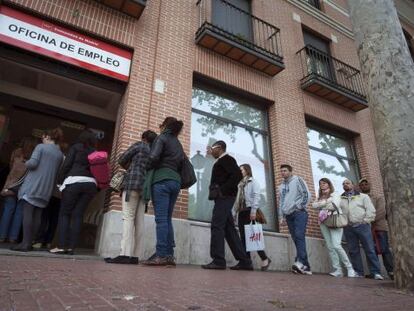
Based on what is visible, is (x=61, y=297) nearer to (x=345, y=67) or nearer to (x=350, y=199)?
(x=350, y=199)

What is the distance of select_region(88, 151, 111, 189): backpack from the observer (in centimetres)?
A: 423

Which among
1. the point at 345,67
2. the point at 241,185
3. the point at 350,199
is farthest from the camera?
the point at 345,67

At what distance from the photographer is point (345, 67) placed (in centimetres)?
976

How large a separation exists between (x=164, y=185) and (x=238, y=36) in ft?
15.9

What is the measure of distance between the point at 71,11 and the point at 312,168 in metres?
6.16

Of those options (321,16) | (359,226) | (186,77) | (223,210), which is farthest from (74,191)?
(321,16)

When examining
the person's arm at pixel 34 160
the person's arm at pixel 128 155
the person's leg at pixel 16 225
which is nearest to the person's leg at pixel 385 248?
the person's arm at pixel 128 155

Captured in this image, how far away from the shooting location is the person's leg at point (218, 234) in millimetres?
4016

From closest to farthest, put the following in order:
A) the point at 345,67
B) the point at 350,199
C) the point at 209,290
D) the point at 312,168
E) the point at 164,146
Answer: the point at 209,290 → the point at 164,146 → the point at 350,199 → the point at 312,168 → the point at 345,67

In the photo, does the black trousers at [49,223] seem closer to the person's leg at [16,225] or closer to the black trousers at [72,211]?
the person's leg at [16,225]

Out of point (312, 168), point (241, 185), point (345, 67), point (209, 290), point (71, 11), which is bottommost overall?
point (209, 290)

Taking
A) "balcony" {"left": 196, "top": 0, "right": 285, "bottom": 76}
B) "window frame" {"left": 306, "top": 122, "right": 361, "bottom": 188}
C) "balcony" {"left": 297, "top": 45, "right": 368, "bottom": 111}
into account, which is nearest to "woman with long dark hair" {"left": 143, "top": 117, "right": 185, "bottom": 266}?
"balcony" {"left": 196, "top": 0, "right": 285, "bottom": 76}

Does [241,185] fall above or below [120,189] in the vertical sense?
above

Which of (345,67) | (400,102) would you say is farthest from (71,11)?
(345,67)
